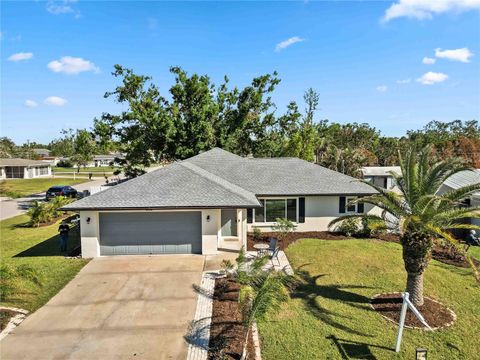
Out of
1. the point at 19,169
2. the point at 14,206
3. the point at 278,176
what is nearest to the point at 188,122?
the point at 278,176

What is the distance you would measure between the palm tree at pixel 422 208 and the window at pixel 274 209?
9.69 meters

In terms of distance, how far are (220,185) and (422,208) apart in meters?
10.1

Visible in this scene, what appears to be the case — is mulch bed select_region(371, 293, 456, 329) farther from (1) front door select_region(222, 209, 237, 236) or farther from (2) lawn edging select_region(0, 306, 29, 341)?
(2) lawn edging select_region(0, 306, 29, 341)

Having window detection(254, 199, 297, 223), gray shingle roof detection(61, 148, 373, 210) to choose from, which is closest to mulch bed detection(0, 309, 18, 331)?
gray shingle roof detection(61, 148, 373, 210)

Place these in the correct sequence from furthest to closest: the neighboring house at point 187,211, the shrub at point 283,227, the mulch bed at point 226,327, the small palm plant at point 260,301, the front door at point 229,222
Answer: the front door at point 229,222, the shrub at point 283,227, the neighboring house at point 187,211, the mulch bed at point 226,327, the small palm plant at point 260,301

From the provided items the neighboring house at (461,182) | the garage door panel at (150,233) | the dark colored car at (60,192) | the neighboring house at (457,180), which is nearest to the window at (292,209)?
the neighboring house at (457,180)

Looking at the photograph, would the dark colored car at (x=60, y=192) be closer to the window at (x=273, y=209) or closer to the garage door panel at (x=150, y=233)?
the garage door panel at (x=150, y=233)

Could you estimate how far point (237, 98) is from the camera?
110 feet

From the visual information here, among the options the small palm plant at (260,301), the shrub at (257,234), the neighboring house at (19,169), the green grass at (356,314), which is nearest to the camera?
the small palm plant at (260,301)

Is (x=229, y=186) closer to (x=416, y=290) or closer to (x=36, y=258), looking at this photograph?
(x=36, y=258)

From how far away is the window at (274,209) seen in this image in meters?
21.0

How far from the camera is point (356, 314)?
10.9 m

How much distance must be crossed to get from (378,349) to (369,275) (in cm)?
555

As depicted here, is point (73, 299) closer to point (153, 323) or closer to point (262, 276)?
point (153, 323)
